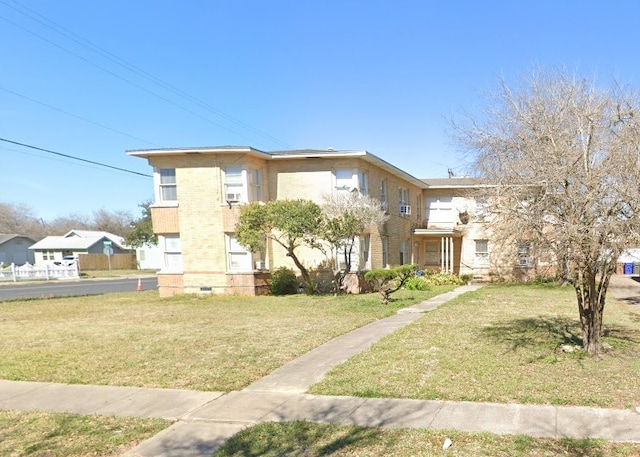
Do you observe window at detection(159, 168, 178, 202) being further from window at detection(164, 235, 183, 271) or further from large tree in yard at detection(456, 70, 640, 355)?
large tree in yard at detection(456, 70, 640, 355)

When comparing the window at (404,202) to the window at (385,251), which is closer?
the window at (385,251)

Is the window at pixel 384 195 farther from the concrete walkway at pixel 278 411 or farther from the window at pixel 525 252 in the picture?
the concrete walkway at pixel 278 411

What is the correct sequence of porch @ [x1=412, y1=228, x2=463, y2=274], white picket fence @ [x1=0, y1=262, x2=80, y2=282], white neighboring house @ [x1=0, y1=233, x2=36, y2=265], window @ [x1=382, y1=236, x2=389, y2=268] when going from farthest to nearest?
white neighboring house @ [x1=0, y1=233, x2=36, y2=265]
white picket fence @ [x1=0, y1=262, x2=80, y2=282]
porch @ [x1=412, y1=228, x2=463, y2=274]
window @ [x1=382, y1=236, x2=389, y2=268]

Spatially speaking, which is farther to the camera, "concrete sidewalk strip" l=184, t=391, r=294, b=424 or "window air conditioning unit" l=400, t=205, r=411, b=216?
"window air conditioning unit" l=400, t=205, r=411, b=216

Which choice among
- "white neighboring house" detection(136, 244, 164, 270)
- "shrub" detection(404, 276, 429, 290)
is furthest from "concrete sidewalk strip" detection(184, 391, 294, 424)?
"white neighboring house" detection(136, 244, 164, 270)

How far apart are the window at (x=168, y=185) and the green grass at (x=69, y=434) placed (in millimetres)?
13217

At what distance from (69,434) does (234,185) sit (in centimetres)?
1335

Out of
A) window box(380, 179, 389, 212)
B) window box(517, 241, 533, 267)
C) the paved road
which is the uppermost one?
window box(380, 179, 389, 212)

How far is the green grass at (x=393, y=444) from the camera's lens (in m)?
3.53

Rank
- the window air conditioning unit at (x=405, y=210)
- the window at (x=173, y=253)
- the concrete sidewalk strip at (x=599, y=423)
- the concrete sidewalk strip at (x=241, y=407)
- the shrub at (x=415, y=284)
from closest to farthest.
Result: the concrete sidewalk strip at (x=599, y=423)
the concrete sidewalk strip at (x=241, y=407)
the window at (x=173, y=253)
the shrub at (x=415, y=284)
the window air conditioning unit at (x=405, y=210)

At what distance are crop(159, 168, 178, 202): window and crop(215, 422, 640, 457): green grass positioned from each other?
14.8 m

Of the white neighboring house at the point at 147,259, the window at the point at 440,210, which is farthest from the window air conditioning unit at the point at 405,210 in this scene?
the white neighboring house at the point at 147,259

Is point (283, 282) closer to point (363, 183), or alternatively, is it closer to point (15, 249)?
point (363, 183)

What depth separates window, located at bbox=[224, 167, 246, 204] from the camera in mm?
16922
